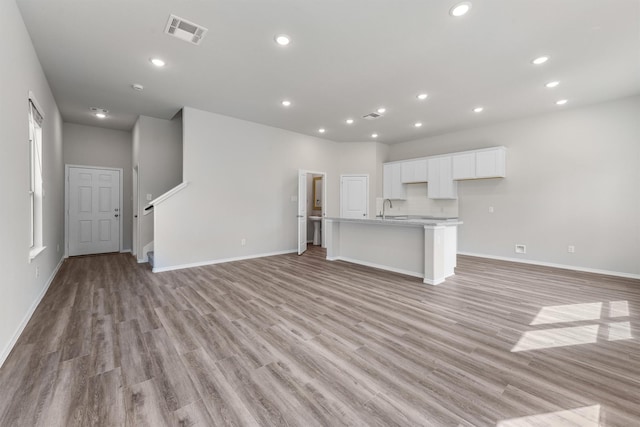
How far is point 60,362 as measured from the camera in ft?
6.55

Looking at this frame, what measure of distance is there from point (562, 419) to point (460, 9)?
10.3 feet

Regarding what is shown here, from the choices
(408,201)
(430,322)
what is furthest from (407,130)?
(430,322)

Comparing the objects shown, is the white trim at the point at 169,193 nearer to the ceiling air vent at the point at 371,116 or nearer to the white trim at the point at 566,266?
the ceiling air vent at the point at 371,116

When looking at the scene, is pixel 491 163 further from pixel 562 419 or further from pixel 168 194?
pixel 168 194

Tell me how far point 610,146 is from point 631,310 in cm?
304

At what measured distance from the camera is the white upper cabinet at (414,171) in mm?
6688

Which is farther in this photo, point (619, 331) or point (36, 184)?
point (36, 184)

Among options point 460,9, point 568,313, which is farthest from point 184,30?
point 568,313

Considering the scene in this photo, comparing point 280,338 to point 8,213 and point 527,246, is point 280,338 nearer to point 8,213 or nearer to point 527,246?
point 8,213

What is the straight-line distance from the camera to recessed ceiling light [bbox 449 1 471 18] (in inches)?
93.0

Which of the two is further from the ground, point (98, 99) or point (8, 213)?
point (98, 99)

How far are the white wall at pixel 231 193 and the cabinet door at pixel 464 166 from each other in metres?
3.38

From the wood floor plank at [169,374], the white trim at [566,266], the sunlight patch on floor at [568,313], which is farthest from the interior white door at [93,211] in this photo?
the white trim at [566,266]

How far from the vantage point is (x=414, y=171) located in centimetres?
686
